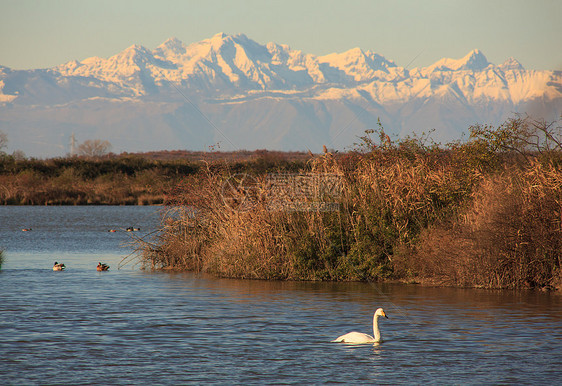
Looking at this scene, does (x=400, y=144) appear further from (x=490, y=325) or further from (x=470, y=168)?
(x=490, y=325)

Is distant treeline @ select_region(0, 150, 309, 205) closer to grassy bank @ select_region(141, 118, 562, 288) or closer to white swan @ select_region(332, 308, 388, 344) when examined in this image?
grassy bank @ select_region(141, 118, 562, 288)

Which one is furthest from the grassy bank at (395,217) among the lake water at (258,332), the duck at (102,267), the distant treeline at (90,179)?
the distant treeline at (90,179)

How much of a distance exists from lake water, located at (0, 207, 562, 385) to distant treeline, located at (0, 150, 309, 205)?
40.3 meters

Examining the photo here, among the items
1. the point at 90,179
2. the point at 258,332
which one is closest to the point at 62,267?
the point at 258,332

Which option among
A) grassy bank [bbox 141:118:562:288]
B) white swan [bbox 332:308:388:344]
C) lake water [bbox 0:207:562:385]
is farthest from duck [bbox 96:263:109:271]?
white swan [bbox 332:308:388:344]

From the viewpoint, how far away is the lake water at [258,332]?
13297 mm

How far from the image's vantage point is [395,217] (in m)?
23.0

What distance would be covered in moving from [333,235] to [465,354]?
29.3 feet

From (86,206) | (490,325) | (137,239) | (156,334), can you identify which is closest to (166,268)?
(137,239)

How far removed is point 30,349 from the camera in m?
14.9

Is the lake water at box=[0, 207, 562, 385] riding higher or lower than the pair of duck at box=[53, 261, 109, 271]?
lower

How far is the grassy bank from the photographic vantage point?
21141 millimetres

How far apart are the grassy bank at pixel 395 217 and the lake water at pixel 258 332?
0.71 m

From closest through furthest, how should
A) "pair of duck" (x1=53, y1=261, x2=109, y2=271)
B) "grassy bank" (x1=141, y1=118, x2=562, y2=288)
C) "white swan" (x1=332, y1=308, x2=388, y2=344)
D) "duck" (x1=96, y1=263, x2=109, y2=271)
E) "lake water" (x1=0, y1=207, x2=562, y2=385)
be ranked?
"lake water" (x1=0, y1=207, x2=562, y2=385) → "white swan" (x1=332, y1=308, x2=388, y2=344) → "grassy bank" (x1=141, y1=118, x2=562, y2=288) → "pair of duck" (x1=53, y1=261, x2=109, y2=271) → "duck" (x1=96, y1=263, x2=109, y2=271)
